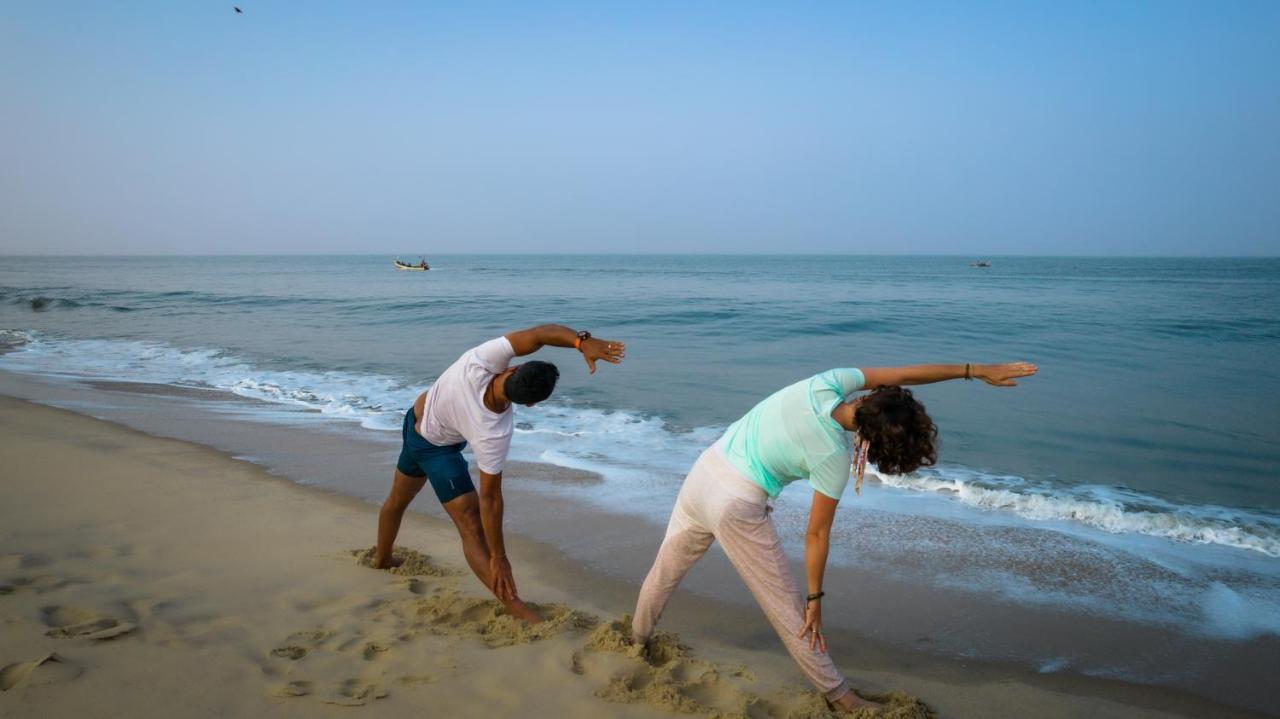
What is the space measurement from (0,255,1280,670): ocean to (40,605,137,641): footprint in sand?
3.37 metres

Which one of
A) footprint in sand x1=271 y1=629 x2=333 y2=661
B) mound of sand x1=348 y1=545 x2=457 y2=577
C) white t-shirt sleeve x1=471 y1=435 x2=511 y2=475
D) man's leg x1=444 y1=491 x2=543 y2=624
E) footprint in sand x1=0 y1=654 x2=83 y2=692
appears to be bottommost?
mound of sand x1=348 y1=545 x2=457 y2=577

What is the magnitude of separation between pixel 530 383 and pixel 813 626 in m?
1.57

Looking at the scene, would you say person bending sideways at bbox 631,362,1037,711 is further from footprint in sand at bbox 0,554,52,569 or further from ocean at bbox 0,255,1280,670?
footprint in sand at bbox 0,554,52,569

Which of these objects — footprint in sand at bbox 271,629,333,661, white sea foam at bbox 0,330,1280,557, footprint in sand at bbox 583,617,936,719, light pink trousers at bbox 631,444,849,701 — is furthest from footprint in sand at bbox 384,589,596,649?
white sea foam at bbox 0,330,1280,557

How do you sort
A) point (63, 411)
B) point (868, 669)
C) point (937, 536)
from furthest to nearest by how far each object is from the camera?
point (63, 411), point (937, 536), point (868, 669)

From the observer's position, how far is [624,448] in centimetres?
806

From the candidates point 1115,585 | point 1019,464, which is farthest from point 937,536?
point 1019,464

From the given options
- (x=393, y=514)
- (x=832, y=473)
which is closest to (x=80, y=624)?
(x=393, y=514)

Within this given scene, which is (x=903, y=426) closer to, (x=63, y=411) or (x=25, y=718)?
(x=25, y=718)

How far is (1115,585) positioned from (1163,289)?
1697 inches

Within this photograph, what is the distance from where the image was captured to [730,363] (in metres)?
14.6

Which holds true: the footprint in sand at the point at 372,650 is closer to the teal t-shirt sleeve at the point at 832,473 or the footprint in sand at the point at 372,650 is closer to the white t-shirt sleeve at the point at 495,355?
the white t-shirt sleeve at the point at 495,355

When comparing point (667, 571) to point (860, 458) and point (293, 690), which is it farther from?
point (293, 690)

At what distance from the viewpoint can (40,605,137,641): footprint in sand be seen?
320 centimetres
